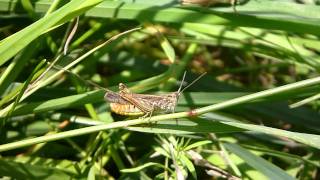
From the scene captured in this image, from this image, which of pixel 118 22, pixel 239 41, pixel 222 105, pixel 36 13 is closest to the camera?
pixel 222 105

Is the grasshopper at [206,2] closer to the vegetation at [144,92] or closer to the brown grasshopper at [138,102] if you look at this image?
the vegetation at [144,92]

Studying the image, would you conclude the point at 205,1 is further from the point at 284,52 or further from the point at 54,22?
the point at 54,22

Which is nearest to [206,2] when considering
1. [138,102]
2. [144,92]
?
[144,92]

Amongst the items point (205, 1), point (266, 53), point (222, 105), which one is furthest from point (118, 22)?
point (222, 105)

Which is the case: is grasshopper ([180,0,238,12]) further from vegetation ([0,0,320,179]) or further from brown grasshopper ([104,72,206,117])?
brown grasshopper ([104,72,206,117])

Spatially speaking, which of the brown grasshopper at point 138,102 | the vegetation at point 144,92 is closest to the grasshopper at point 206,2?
the vegetation at point 144,92

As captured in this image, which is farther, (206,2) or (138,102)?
(206,2)

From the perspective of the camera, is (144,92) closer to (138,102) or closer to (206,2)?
(138,102)
